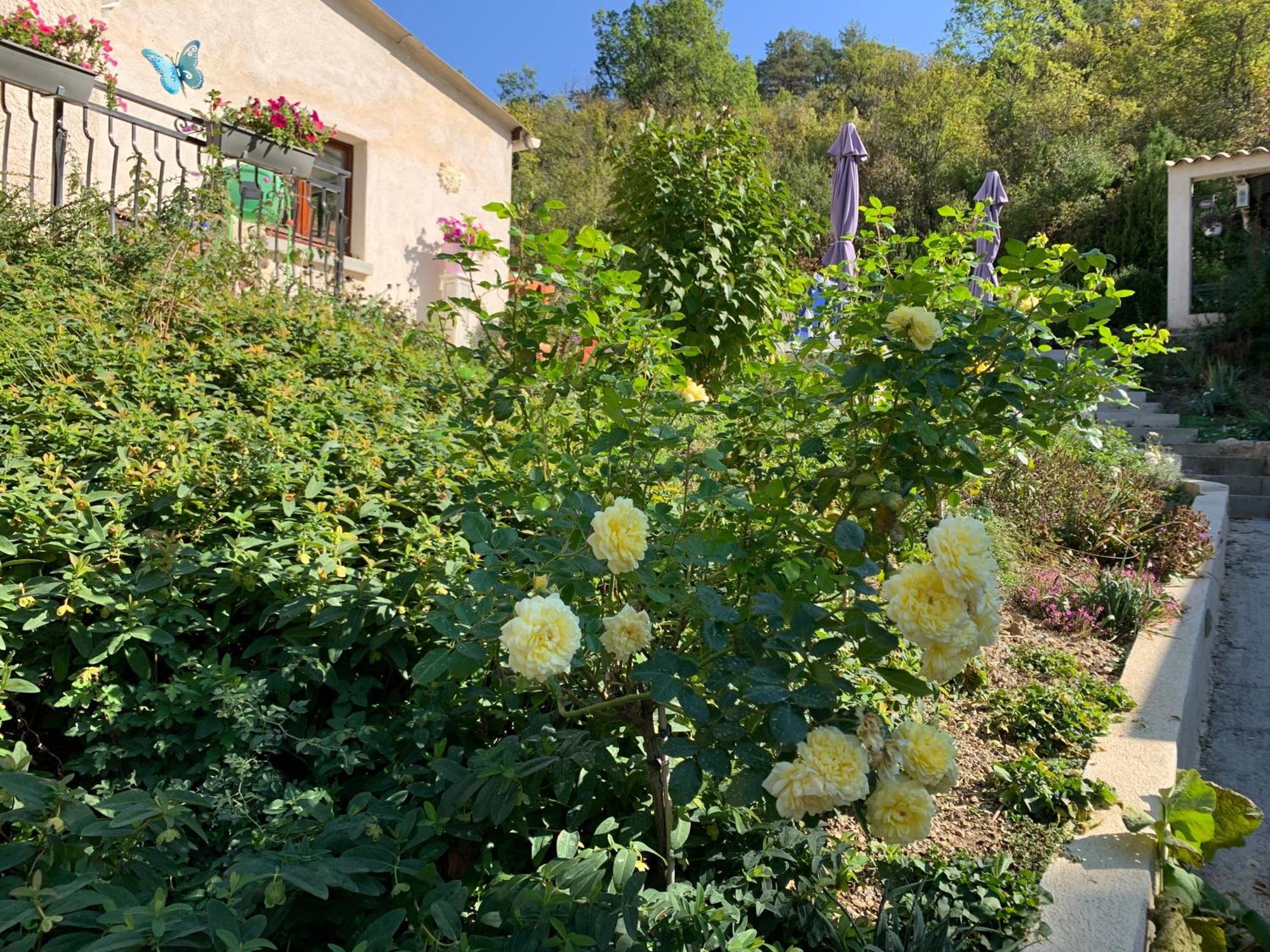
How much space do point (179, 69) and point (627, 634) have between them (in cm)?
733

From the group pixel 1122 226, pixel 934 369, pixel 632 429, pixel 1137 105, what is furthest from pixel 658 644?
pixel 1137 105

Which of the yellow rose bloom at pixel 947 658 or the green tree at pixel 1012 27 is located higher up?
the green tree at pixel 1012 27

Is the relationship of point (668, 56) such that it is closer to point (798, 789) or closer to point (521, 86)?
point (521, 86)

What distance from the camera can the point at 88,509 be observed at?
220cm

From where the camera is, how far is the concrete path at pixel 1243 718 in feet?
8.52

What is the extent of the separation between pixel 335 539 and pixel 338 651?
14.4 inches

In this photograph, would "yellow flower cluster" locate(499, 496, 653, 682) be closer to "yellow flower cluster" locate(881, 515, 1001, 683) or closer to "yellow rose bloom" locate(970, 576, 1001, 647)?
"yellow flower cluster" locate(881, 515, 1001, 683)

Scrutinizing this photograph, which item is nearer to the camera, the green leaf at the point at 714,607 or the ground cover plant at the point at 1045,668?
the green leaf at the point at 714,607

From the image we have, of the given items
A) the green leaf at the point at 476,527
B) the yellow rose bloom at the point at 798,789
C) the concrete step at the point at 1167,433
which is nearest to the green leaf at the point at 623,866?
the yellow rose bloom at the point at 798,789

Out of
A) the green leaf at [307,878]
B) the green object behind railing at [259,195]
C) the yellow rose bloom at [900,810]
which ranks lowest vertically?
the green leaf at [307,878]

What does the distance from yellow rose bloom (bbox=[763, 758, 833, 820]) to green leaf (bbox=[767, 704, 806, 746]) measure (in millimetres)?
38

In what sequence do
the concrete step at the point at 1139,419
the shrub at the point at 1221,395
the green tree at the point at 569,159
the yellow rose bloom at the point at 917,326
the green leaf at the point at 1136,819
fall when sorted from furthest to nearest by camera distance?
1. the green tree at the point at 569,159
2. the shrub at the point at 1221,395
3. the concrete step at the point at 1139,419
4. the green leaf at the point at 1136,819
5. the yellow rose bloom at the point at 917,326

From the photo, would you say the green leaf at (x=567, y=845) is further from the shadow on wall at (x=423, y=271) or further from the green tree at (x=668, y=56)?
the green tree at (x=668, y=56)

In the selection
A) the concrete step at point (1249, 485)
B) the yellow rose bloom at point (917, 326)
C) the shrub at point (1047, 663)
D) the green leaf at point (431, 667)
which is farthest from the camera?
the concrete step at point (1249, 485)
